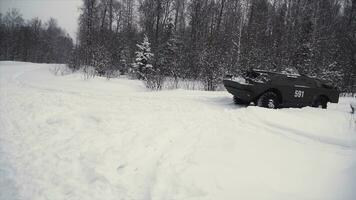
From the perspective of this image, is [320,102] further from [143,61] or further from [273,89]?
[143,61]

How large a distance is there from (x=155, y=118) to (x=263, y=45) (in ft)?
72.2

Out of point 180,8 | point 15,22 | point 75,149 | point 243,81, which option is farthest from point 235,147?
point 15,22

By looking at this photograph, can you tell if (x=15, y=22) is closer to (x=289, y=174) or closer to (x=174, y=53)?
(x=174, y=53)

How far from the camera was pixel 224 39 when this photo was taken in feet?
95.9

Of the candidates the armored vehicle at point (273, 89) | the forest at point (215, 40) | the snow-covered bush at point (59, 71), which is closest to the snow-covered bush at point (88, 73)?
the forest at point (215, 40)

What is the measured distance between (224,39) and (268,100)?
62.0ft

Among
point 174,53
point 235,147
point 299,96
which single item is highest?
point 174,53

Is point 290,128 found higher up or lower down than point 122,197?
higher up

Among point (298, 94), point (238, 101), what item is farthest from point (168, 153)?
point (298, 94)

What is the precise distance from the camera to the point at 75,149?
21.2ft

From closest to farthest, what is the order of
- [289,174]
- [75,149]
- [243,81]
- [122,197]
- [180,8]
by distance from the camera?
[122,197] → [289,174] → [75,149] → [243,81] → [180,8]

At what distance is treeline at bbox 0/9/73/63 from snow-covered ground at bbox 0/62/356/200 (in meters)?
50.1

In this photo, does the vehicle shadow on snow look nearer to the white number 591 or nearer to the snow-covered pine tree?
the white number 591

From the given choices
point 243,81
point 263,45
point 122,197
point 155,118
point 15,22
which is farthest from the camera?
point 15,22
